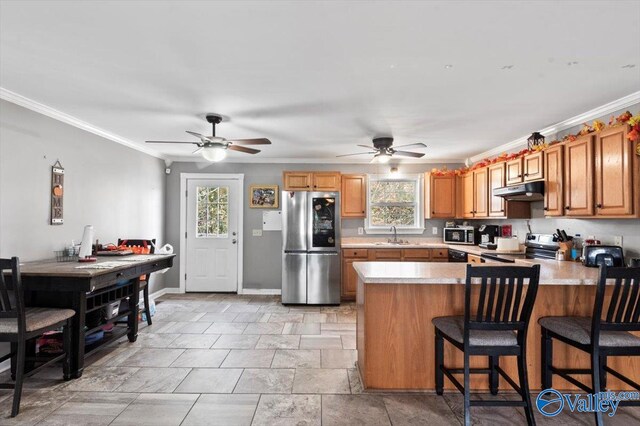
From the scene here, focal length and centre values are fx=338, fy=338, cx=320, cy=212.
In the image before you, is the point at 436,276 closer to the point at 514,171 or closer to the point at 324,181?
the point at 514,171

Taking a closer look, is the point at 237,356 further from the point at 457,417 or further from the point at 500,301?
the point at 500,301

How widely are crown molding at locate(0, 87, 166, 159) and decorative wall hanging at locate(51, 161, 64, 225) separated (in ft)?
1.57

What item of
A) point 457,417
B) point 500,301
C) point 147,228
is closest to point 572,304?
point 500,301

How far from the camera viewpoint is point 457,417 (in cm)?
224

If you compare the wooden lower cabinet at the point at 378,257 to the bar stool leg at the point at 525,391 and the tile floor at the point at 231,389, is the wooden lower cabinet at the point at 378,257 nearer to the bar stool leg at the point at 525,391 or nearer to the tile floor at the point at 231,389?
the tile floor at the point at 231,389

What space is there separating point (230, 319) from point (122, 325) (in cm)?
122

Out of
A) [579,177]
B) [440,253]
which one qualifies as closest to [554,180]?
[579,177]

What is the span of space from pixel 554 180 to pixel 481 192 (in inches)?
55.6

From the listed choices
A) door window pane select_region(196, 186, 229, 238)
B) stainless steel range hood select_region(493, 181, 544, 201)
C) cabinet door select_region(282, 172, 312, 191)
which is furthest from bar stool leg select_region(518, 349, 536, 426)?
door window pane select_region(196, 186, 229, 238)

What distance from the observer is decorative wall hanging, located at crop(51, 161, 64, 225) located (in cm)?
335

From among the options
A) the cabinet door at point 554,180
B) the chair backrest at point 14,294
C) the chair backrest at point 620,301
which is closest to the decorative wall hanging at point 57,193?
the chair backrest at point 14,294

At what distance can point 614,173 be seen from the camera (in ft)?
9.30

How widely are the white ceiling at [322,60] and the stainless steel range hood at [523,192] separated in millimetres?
694

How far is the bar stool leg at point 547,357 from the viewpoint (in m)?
2.40
